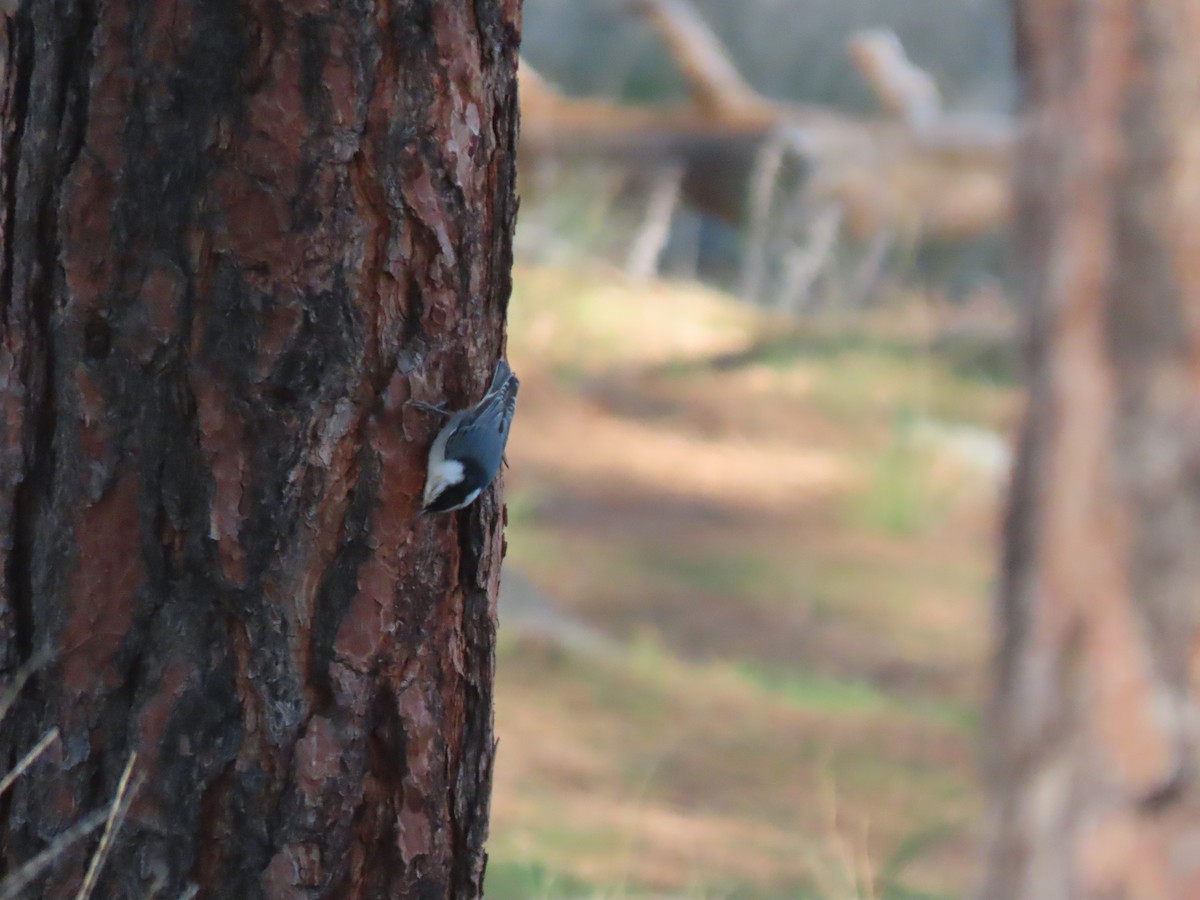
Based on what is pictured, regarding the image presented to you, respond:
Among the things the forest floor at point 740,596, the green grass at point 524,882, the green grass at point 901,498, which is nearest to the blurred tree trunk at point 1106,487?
the forest floor at point 740,596

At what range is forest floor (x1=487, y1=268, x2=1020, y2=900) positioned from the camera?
4211 mm

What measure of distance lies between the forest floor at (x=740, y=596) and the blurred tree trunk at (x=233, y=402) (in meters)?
1.37

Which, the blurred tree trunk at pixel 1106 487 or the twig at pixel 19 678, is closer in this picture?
the twig at pixel 19 678

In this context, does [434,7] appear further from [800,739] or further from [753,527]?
[753,527]

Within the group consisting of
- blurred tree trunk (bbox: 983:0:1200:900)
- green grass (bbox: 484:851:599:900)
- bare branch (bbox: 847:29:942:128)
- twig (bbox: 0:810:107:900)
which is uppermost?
bare branch (bbox: 847:29:942:128)

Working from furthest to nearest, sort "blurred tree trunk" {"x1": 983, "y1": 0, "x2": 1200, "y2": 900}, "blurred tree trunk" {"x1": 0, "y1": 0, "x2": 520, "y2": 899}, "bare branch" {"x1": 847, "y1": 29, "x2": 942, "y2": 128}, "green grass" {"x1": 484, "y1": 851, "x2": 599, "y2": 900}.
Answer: "bare branch" {"x1": 847, "y1": 29, "x2": 942, "y2": 128} < "green grass" {"x1": 484, "y1": 851, "x2": 599, "y2": 900} < "blurred tree trunk" {"x1": 983, "y1": 0, "x2": 1200, "y2": 900} < "blurred tree trunk" {"x1": 0, "y1": 0, "x2": 520, "y2": 899}

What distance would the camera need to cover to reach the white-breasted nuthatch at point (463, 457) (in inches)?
53.2

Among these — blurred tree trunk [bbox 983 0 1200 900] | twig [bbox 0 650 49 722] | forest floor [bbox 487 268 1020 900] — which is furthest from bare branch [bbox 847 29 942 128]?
twig [bbox 0 650 49 722]

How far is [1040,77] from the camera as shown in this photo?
103 inches

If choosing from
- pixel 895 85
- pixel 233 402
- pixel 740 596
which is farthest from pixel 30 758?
pixel 895 85

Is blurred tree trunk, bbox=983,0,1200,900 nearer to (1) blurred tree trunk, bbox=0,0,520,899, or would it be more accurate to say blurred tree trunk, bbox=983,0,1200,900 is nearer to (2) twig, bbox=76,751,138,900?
(1) blurred tree trunk, bbox=0,0,520,899

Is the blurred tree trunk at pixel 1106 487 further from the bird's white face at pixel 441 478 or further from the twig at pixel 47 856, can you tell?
the twig at pixel 47 856

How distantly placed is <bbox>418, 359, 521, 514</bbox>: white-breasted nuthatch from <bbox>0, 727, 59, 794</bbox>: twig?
38cm

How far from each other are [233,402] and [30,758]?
35 centimetres
